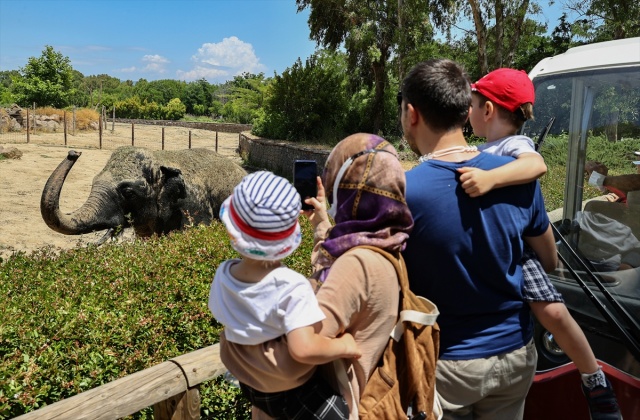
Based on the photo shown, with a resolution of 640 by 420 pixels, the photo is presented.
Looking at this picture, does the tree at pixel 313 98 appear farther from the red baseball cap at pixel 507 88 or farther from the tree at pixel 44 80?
the tree at pixel 44 80

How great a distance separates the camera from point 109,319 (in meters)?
3.45

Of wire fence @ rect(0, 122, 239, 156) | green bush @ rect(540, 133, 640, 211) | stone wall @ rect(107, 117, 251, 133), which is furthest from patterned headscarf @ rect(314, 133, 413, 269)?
stone wall @ rect(107, 117, 251, 133)

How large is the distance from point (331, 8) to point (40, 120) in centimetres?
2520

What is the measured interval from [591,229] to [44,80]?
182 feet

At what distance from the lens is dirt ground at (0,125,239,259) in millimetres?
13258

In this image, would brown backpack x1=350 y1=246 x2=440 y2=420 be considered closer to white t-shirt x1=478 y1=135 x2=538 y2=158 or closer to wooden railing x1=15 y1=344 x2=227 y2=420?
white t-shirt x1=478 y1=135 x2=538 y2=158

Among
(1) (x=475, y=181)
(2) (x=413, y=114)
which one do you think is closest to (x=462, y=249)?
(1) (x=475, y=181)

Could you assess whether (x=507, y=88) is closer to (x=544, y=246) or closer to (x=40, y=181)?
(x=544, y=246)

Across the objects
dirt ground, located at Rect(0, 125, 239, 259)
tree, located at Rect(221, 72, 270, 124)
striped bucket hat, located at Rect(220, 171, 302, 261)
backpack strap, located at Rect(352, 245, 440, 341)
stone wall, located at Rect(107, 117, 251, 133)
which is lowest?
dirt ground, located at Rect(0, 125, 239, 259)

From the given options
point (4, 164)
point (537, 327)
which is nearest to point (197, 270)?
point (537, 327)

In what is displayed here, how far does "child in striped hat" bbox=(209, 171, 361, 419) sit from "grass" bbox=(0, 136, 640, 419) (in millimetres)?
1555

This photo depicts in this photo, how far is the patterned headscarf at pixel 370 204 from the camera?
5.86ft

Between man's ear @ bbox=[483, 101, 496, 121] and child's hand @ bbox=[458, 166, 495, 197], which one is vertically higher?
man's ear @ bbox=[483, 101, 496, 121]

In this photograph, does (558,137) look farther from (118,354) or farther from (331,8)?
(331,8)
